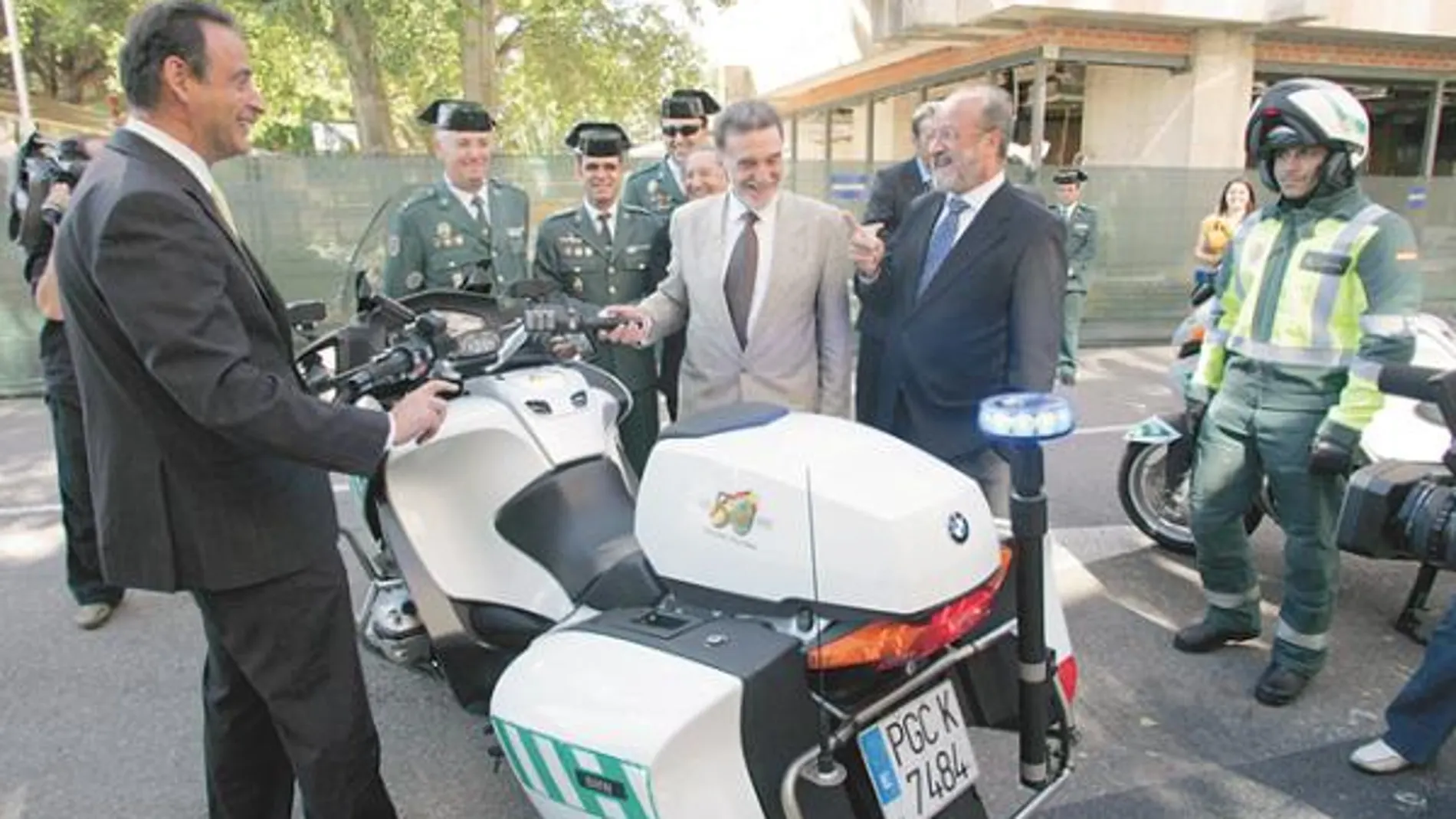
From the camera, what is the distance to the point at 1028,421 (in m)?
1.66

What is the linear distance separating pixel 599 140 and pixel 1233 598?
292cm

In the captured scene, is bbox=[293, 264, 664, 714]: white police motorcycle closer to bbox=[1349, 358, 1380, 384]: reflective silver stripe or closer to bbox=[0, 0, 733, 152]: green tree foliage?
bbox=[1349, 358, 1380, 384]: reflective silver stripe

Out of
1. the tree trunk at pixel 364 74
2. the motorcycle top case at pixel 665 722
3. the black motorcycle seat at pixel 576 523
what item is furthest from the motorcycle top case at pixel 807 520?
the tree trunk at pixel 364 74

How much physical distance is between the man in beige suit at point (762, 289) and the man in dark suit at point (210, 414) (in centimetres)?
108

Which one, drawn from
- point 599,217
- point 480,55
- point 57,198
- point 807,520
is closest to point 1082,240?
point 599,217

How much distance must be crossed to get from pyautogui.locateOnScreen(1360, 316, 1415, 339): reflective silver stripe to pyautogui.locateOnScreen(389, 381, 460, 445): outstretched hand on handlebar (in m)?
2.46

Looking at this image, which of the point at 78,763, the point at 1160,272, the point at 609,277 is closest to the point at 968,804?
the point at 78,763

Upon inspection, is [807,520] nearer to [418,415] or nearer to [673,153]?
[418,415]

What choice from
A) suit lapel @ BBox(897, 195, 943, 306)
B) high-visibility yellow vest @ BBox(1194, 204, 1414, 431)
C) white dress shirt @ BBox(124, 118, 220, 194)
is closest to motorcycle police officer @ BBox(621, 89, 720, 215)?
suit lapel @ BBox(897, 195, 943, 306)

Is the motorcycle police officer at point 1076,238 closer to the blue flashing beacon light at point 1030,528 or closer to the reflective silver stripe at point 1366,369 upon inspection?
the reflective silver stripe at point 1366,369

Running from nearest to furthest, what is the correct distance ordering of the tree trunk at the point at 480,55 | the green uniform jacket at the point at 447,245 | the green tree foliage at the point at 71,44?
the green uniform jacket at the point at 447,245
the tree trunk at the point at 480,55
the green tree foliage at the point at 71,44

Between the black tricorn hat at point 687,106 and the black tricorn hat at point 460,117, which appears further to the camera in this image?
the black tricorn hat at point 687,106

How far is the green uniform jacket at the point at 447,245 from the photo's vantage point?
13.2 feet

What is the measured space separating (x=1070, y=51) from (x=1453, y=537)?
11084 mm
